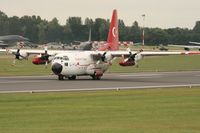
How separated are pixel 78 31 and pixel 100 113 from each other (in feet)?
418

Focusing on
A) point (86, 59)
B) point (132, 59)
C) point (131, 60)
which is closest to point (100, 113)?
point (86, 59)

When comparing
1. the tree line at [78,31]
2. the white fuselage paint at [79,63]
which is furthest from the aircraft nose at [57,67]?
the tree line at [78,31]

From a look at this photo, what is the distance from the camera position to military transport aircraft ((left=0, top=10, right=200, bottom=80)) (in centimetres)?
5297

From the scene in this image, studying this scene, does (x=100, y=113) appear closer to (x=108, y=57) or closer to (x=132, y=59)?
(x=108, y=57)

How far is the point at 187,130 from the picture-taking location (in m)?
21.1

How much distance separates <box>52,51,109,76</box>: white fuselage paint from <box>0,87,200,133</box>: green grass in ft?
53.2

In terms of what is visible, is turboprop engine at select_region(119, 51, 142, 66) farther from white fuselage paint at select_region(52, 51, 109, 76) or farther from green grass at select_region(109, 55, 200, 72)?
green grass at select_region(109, 55, 200, 72)

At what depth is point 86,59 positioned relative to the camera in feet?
181

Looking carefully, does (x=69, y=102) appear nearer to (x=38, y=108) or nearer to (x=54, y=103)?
(x=54, y=103)

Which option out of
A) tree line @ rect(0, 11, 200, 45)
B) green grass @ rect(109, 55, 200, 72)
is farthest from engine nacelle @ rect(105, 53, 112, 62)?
tree line @ rect(0, 11, 200, 45)

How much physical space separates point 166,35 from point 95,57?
10079 centimetres

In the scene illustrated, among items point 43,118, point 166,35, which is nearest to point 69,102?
point 43,118

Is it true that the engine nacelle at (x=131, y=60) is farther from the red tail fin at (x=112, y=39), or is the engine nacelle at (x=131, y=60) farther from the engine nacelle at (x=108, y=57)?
Result: the red tail fin at (x=112, y=39)

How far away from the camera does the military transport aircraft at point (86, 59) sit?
174 feet
